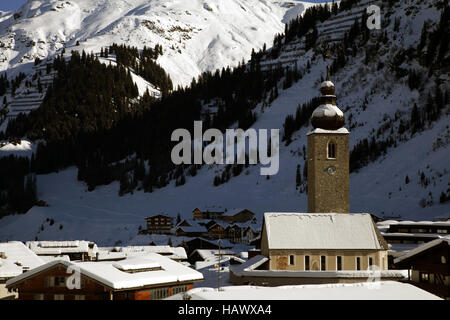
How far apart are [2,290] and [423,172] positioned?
90.9 meters

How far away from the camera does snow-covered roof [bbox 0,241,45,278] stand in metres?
64.3

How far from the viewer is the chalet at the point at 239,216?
146 m

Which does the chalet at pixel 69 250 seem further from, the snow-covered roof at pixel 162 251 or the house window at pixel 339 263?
the house window at pixel 339 263

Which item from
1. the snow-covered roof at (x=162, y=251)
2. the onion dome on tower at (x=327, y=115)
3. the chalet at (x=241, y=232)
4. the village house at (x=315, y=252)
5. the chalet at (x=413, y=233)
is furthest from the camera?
the chalet at (x=241, y=232)

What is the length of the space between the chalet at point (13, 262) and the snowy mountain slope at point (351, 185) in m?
61.6

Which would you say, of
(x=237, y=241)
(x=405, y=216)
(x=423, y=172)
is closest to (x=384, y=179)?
(x=423, y=172)

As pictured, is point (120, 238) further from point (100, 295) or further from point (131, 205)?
point (100, 295)

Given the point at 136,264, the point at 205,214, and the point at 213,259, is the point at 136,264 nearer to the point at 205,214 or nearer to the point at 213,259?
the point at 213,259

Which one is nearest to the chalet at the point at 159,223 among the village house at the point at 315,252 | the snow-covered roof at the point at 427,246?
the village house at the point at 315,252

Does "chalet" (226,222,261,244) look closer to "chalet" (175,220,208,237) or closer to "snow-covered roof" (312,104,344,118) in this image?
"chalet" (175,220,208,237)

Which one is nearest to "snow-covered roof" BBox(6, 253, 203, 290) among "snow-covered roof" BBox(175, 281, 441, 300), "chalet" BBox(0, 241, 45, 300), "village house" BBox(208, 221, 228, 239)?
"chalet" BBox(0, 241, 45, 300)

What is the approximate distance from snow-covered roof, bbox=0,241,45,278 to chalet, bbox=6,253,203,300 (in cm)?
1190

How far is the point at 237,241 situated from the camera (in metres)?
133

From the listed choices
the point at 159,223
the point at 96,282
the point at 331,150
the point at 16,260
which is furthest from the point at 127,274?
the point at 159,223
